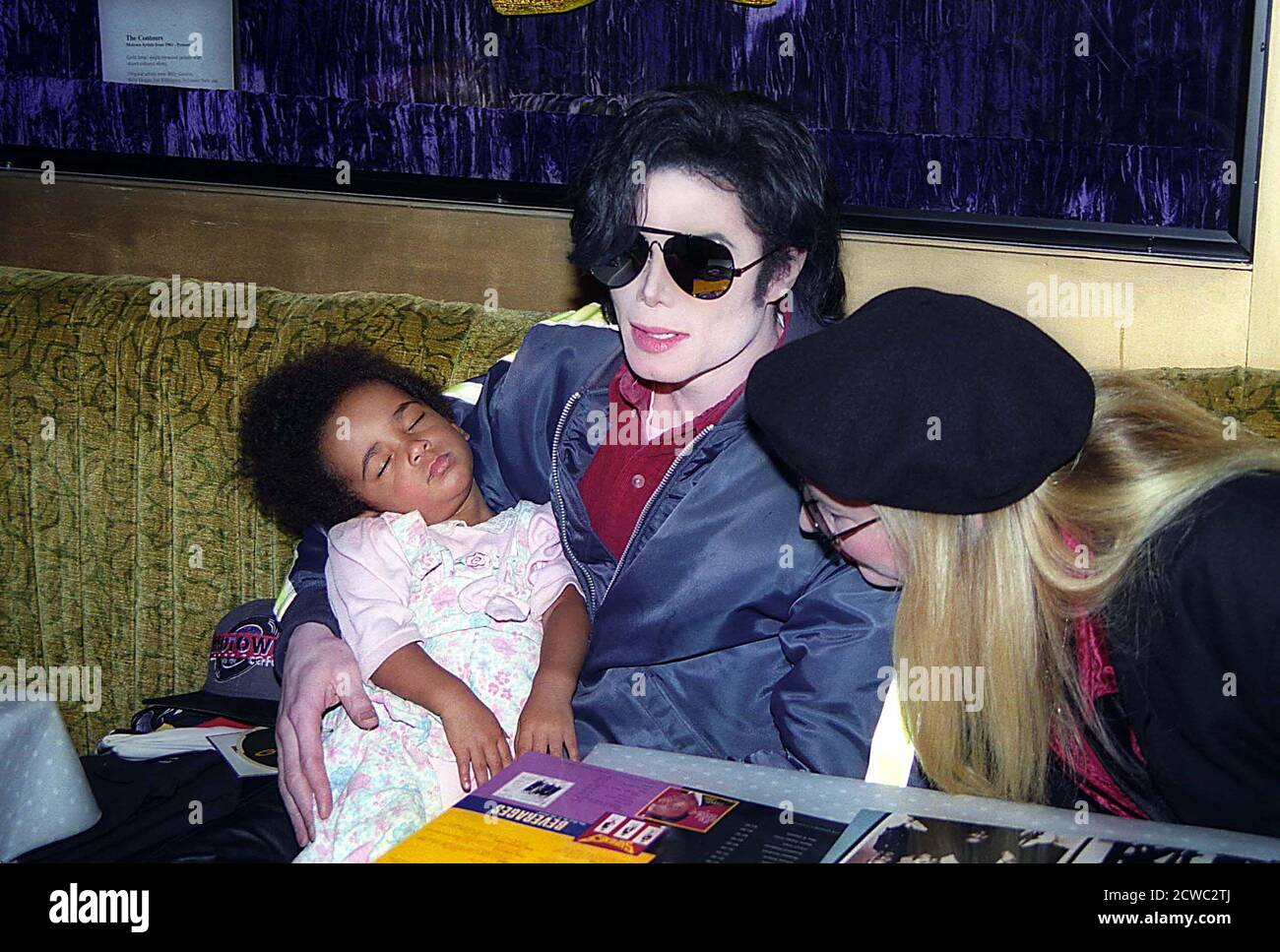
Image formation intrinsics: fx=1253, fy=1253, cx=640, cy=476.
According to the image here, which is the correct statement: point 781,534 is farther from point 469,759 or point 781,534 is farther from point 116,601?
point 116,601

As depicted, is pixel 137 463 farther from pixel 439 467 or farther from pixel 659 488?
pixel 659 488

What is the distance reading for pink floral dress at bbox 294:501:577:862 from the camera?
6.39 ft

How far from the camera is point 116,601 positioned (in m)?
2.84

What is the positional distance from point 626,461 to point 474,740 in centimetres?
53

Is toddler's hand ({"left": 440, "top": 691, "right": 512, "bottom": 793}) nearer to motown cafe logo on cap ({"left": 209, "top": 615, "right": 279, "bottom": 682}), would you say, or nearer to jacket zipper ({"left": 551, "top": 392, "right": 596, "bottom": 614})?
jacket zipper ({"left": 551, "top": 392, "right": 596, "bottom": 614})

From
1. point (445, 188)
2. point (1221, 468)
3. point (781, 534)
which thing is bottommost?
point (781, 534)

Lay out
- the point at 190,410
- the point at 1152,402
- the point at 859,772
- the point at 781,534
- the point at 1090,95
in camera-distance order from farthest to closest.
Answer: the point at 190,410
the point at 1090,95
the point at 781,534
the point at 859,772
the point at 1152,402

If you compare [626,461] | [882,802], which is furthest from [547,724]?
[882,802]

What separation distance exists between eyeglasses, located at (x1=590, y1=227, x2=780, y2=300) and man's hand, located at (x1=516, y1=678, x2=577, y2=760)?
67 cm

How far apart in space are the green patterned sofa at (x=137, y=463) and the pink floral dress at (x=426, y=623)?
544mm

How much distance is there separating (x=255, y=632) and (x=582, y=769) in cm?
134

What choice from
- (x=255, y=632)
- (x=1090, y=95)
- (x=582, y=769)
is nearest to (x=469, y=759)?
(x=582, y=769)

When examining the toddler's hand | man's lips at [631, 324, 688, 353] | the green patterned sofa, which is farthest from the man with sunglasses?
the green patterned sofa

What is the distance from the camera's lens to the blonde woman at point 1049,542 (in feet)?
4.43
